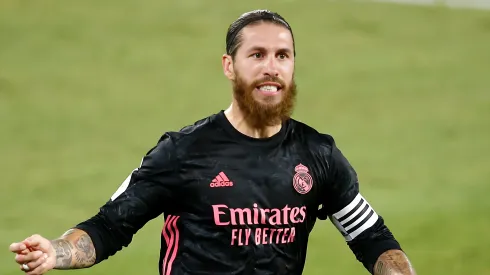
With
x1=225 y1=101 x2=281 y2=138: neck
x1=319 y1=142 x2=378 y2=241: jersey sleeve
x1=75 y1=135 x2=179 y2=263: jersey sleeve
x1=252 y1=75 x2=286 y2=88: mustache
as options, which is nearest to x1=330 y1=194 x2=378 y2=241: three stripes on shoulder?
x1=319 y1=142 x2=378 y2=241: jersey sleeve

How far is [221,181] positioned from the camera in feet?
12.6

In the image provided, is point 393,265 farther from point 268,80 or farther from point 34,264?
point 34,264

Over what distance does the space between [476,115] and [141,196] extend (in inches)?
190

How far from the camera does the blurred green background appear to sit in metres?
6.75

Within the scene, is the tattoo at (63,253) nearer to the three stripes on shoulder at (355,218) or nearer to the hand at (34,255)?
the hand at (34,255)

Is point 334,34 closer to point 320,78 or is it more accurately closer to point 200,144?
point 320,78

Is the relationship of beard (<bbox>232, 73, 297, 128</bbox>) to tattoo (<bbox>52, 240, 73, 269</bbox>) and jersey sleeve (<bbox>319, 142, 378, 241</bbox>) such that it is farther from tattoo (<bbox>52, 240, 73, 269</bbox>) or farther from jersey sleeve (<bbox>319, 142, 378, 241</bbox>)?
tattoo (<bbox>52, 240, 73, 269</bbox>)

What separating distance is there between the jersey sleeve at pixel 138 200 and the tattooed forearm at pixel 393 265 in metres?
0.78

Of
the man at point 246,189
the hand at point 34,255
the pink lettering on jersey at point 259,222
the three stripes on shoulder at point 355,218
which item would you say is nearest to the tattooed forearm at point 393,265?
the man at point 246,189

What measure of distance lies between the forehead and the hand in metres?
1.02

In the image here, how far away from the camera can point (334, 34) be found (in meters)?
8.91

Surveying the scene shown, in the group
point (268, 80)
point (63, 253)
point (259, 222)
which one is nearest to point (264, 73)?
point (268, 80)

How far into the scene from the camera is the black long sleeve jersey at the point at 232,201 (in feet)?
12.5

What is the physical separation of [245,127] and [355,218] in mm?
522
